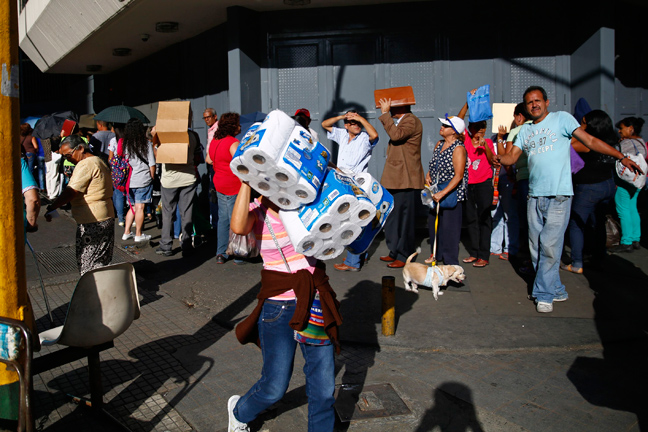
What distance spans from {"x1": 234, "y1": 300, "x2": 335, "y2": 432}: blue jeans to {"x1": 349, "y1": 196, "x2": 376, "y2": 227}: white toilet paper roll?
2.09 ft

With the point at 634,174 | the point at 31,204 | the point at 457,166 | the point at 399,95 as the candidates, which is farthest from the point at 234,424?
the point at 634,174

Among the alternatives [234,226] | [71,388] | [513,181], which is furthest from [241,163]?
[513,181]

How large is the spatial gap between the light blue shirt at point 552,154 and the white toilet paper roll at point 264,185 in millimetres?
3682

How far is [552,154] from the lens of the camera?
17.8 ft

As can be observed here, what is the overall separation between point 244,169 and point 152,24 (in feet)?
29.2

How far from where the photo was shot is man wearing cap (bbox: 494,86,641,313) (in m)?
5.39

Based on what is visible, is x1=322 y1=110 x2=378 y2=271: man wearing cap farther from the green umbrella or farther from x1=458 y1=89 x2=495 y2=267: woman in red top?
the green umbrella

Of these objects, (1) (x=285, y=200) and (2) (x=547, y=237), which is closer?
(1) (x=285, y=200)

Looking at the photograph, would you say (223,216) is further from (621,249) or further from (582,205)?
(621,249)

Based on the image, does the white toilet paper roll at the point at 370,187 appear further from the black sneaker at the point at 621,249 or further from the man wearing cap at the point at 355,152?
the black sneaker at the point at 621,249

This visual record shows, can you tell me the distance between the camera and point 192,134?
8.13 m

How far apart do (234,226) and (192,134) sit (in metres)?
5.48

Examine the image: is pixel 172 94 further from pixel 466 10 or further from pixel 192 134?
pixel 466 10

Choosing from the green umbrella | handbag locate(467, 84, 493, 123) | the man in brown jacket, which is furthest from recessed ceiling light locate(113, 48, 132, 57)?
handbag locate(467, 84, 493, 123)
